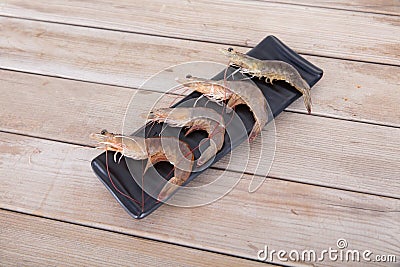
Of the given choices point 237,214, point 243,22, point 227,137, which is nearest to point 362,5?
point 243,22

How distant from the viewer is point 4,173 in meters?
1.22

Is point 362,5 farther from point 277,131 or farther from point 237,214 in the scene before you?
point 237,214

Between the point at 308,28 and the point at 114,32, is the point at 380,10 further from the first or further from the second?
the point at 114,32

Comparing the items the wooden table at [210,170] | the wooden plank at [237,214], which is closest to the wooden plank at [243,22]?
the wooden table at [210,170]

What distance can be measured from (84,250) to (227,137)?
43cm

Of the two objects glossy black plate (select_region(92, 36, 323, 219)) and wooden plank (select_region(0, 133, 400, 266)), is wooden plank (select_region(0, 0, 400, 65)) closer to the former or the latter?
glossy black plate (select_region(92, 36, 323, 219))

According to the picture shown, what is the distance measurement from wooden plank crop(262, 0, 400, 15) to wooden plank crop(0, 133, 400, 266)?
0.71 metres

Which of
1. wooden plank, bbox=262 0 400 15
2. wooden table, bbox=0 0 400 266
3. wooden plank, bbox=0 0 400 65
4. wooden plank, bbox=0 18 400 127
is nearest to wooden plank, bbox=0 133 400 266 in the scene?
wooden table, bbox=0 0 400 266

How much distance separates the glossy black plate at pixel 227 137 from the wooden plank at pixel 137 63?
0.07 metres

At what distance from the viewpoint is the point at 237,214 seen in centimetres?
111

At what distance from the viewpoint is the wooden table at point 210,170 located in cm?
108

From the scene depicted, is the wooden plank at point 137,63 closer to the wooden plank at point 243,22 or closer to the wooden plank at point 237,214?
the wooden plank at point 243,22

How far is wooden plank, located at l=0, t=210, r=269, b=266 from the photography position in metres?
1.06

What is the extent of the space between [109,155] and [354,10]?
94 centimetres
